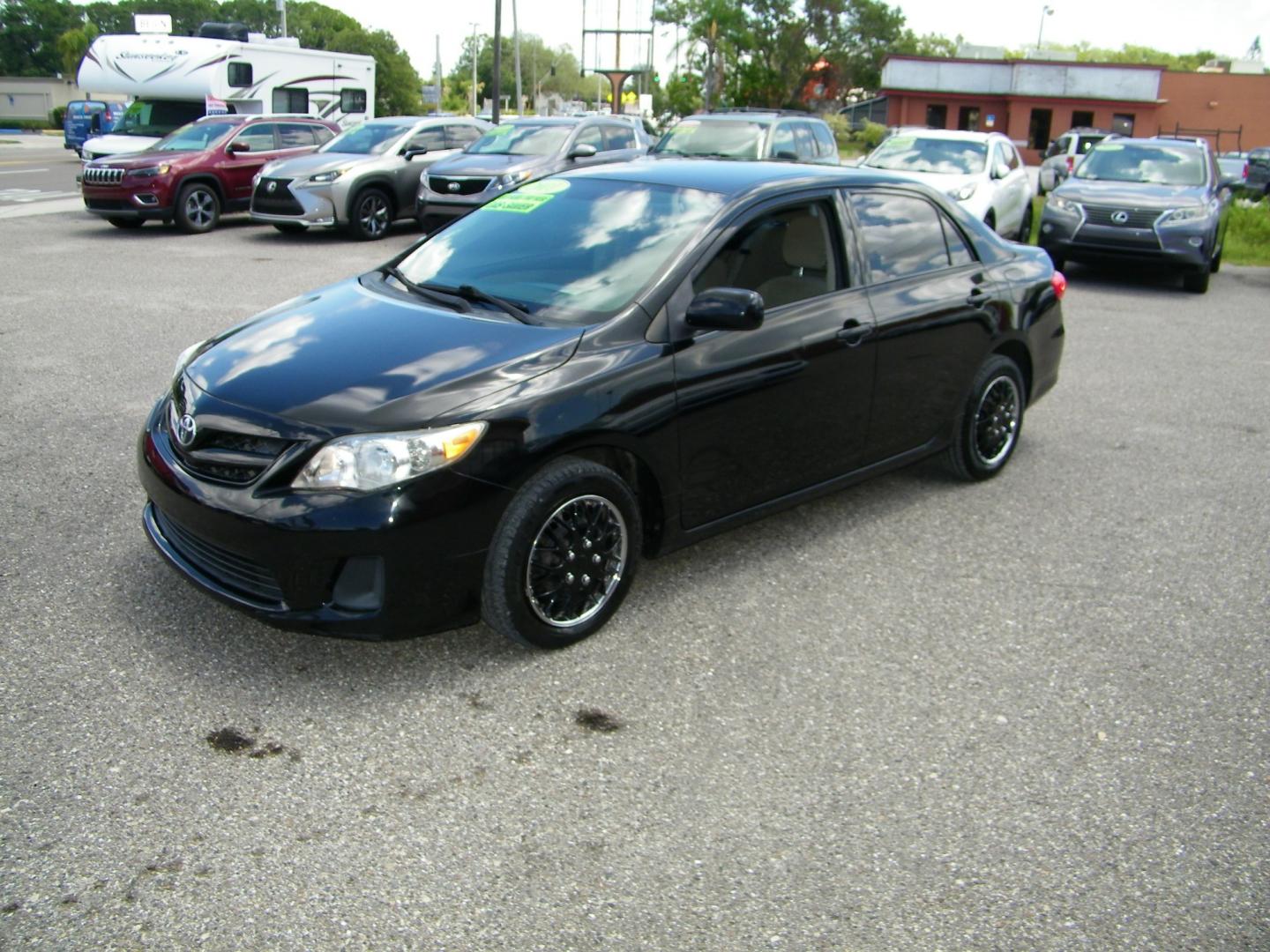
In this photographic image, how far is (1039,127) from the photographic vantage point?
186 ft

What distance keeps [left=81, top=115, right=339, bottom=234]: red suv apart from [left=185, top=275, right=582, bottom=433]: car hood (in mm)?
12380

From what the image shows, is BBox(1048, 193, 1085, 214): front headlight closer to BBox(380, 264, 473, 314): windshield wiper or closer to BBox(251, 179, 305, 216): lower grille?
BBox(251, 179, 305, 216): lower grille

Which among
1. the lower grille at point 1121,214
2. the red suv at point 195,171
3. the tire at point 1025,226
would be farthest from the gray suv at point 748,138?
the red suv at point 195,171

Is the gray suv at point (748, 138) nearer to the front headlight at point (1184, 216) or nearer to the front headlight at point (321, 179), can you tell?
the front headlight at point (1184, 216)

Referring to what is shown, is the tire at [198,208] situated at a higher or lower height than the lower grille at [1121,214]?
lower

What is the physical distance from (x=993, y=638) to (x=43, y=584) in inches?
141

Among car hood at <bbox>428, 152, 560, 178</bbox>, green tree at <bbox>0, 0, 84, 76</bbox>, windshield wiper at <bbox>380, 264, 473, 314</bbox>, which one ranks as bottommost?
windshield wiper at <bbox>380, 264, 473, 314</bbox>

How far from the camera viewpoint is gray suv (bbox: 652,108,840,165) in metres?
15.1

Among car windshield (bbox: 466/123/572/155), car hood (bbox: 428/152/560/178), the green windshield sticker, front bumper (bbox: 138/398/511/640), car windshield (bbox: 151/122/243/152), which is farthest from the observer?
car windshield (bbox: 151/122/243/152)

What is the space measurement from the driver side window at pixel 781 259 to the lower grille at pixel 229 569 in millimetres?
1899

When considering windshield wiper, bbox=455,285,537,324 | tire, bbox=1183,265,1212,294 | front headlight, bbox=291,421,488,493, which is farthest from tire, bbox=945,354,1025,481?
tire, bbox=1183,265,1212,294

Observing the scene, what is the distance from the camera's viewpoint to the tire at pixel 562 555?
384cm

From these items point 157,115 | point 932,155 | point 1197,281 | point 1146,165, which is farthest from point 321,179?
point 1197,281

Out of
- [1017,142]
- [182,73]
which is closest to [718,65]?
[1017,142]
